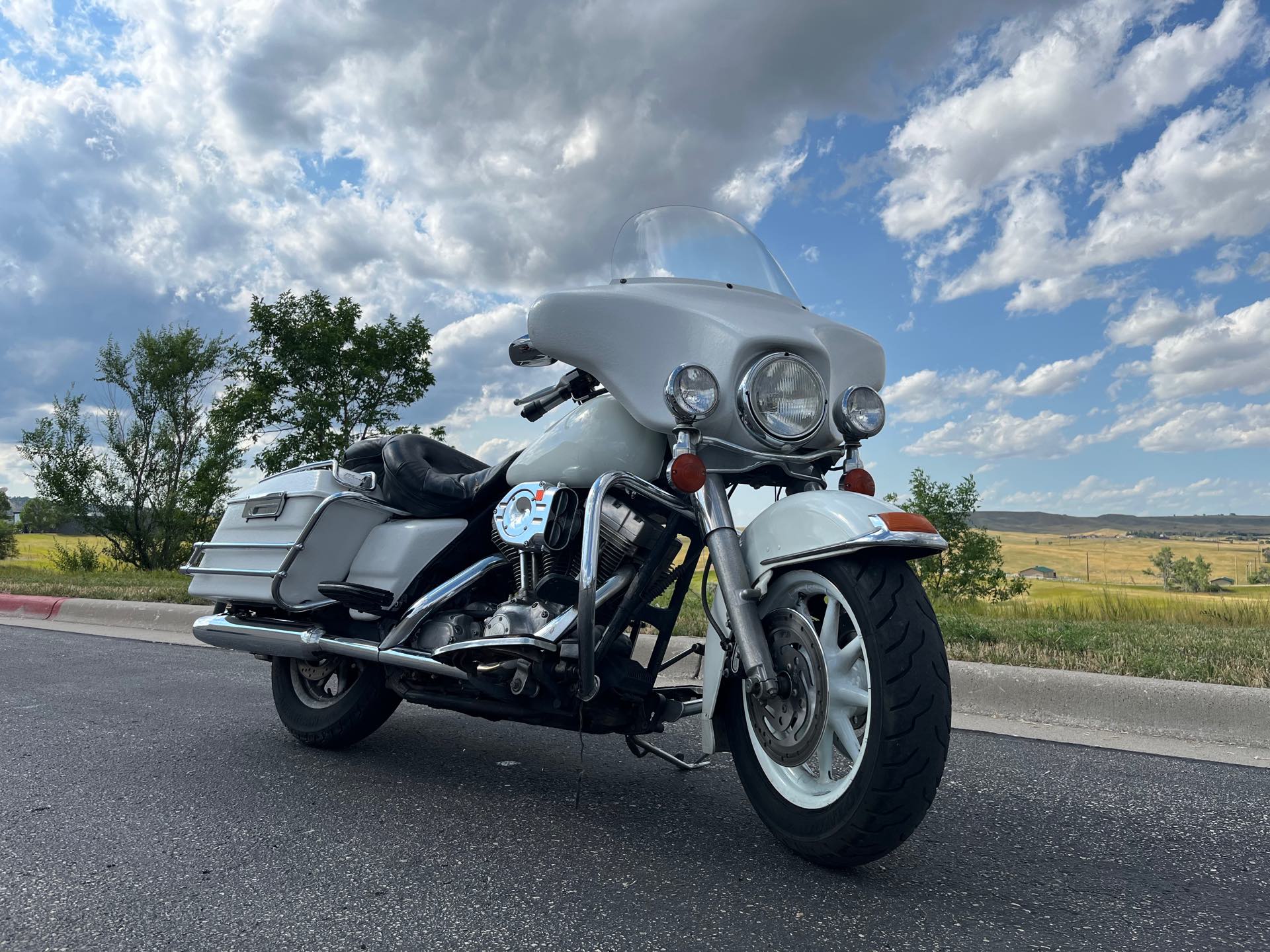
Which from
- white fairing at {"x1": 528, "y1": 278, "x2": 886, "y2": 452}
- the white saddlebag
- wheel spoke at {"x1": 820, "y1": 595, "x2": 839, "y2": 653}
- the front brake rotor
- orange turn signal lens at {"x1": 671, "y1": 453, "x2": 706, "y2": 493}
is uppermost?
white fairing at {"x1": 528, "y1": 278, "x2": 886, "y2": 452}

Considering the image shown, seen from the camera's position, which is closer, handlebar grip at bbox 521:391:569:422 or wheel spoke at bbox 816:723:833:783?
wheel spoke at bbox 816:723:833:783

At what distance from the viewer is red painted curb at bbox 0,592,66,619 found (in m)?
9.65

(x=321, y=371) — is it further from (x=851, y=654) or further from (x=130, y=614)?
(x=851, y=654)

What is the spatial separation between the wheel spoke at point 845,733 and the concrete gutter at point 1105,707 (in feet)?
5.29

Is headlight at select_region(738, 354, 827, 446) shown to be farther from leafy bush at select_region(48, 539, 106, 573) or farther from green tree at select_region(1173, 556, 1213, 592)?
green tree at select_region(1173, 556, 1213, 592)

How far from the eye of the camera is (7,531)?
4534cm

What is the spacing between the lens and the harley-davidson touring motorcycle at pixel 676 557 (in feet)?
7.39

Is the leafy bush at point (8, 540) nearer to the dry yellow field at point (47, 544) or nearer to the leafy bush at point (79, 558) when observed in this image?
the dry yellow field at point (47, 544)

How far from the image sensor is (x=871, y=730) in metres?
2.15

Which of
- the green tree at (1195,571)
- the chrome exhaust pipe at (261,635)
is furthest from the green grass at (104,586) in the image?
the green tree at (1195,571)

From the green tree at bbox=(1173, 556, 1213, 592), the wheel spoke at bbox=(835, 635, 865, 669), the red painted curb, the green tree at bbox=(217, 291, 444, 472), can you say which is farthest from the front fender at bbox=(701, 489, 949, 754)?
the green tree at bbox=(1173, 556, 1213, 592)

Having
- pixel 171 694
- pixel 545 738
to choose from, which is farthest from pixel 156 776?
pixel 171 694

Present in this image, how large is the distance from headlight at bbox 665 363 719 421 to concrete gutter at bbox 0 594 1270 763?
1.70 metres

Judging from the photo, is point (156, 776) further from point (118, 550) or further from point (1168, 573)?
point (1168, 573)
